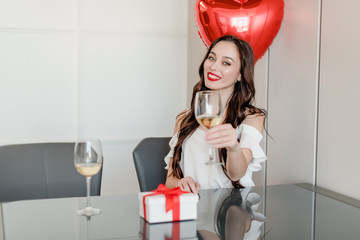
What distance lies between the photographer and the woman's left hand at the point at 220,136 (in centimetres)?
139

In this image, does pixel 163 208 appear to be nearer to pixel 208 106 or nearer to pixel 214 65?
pixel 208 106

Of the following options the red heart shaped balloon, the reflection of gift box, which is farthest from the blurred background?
the reflection of gift box

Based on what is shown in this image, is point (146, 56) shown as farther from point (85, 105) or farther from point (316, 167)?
point (316, 167)

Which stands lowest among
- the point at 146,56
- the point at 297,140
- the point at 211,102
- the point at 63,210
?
the point at 63,210

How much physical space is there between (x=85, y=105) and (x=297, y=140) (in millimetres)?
2005

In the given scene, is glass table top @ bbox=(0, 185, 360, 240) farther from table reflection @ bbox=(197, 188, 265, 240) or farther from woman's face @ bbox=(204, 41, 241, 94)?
woman's face @ bbox=(204, 41, 241, 94)

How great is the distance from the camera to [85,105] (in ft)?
11.8

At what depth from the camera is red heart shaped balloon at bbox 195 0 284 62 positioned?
2070 millimetres

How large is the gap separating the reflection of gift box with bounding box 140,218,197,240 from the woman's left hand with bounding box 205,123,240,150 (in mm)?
278

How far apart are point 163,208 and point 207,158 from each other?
901 mm

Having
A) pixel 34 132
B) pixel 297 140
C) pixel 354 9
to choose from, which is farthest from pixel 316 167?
pixel 34 132

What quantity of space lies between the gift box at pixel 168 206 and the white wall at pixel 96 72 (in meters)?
2.46

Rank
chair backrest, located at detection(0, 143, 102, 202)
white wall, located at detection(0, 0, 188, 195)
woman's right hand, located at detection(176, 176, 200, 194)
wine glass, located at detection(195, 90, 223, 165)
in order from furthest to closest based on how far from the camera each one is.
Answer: white wall, located at detection(0, 0, 188, 195)
chair backrest, located at detection(0, 143, 102, 202)
woman's right hand, located at detection(176, 176, 200, 194)
wine glass, located at detection(195, 90, 223, 165)

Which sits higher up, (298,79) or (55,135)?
(298,79)
